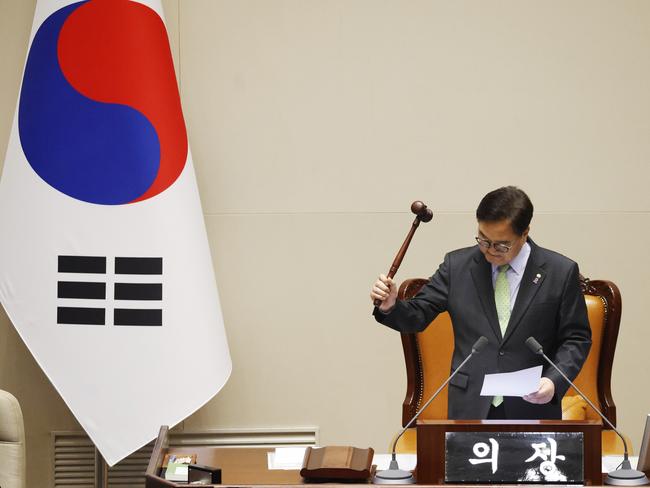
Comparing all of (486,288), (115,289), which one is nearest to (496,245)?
(486,288)

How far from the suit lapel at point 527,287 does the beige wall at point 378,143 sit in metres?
1.19

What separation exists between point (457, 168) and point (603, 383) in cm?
115

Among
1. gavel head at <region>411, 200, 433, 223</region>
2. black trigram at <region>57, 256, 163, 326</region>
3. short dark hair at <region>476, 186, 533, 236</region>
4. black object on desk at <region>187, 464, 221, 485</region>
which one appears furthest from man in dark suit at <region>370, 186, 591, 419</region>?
black trigram at <region>57, 256, 163, 326</region>

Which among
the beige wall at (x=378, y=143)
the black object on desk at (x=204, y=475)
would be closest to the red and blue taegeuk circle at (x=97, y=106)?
the beige wall at (x=378, y=143)

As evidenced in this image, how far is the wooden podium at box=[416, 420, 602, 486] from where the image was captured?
2133 mm

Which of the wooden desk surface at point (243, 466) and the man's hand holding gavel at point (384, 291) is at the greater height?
the man's hand holding gavel at point (384, 291)

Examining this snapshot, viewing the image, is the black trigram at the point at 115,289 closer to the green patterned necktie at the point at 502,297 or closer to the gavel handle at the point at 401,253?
the gavel handle at the point at 401,253

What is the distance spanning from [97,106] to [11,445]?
48.1 inches

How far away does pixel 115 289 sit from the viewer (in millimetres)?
3496

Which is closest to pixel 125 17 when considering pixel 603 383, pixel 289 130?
pixel 289 130

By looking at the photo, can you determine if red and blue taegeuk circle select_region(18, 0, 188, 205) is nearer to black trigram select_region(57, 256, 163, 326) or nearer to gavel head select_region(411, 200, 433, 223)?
black trigram select_region(57, 256, 163, 326)

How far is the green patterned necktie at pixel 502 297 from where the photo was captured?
9.18 ft

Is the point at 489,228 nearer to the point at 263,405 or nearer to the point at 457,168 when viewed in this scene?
the point at 457,168

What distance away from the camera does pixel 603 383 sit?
3229 mm
